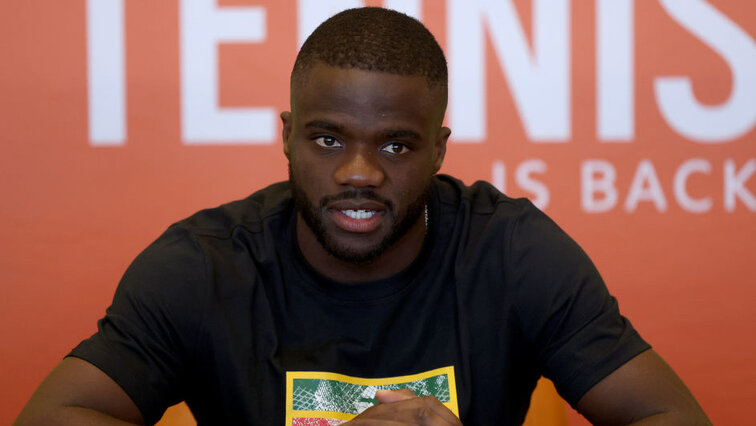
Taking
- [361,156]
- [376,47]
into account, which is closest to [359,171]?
[361,156]

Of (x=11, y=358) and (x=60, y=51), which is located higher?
(x=60, y=51)

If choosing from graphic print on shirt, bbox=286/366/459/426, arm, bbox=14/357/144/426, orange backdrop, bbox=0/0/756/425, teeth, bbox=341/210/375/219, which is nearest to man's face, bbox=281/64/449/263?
teeth, bbox=341/210/375/219

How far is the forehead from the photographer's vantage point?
1394 mm

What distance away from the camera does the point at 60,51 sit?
2301 millimetres

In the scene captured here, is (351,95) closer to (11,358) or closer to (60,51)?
(60,51)

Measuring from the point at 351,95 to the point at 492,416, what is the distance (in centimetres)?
55

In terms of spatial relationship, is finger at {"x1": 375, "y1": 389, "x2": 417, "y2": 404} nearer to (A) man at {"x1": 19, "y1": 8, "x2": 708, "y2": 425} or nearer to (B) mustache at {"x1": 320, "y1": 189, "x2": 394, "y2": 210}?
(A) man at {"x1": 19, "y1": 8, "x2": 708, "y2": 425}

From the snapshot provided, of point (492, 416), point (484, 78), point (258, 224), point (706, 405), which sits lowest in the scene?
point (706, 405)

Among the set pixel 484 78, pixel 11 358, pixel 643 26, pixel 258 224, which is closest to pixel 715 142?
pixel 643 26

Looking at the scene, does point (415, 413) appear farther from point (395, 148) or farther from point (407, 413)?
point (395, 148)

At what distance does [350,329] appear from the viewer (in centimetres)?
142

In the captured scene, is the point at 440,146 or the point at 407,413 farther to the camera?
the point at 440,146

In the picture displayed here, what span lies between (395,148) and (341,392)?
395 mm

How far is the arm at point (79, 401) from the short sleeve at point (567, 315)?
63cm
